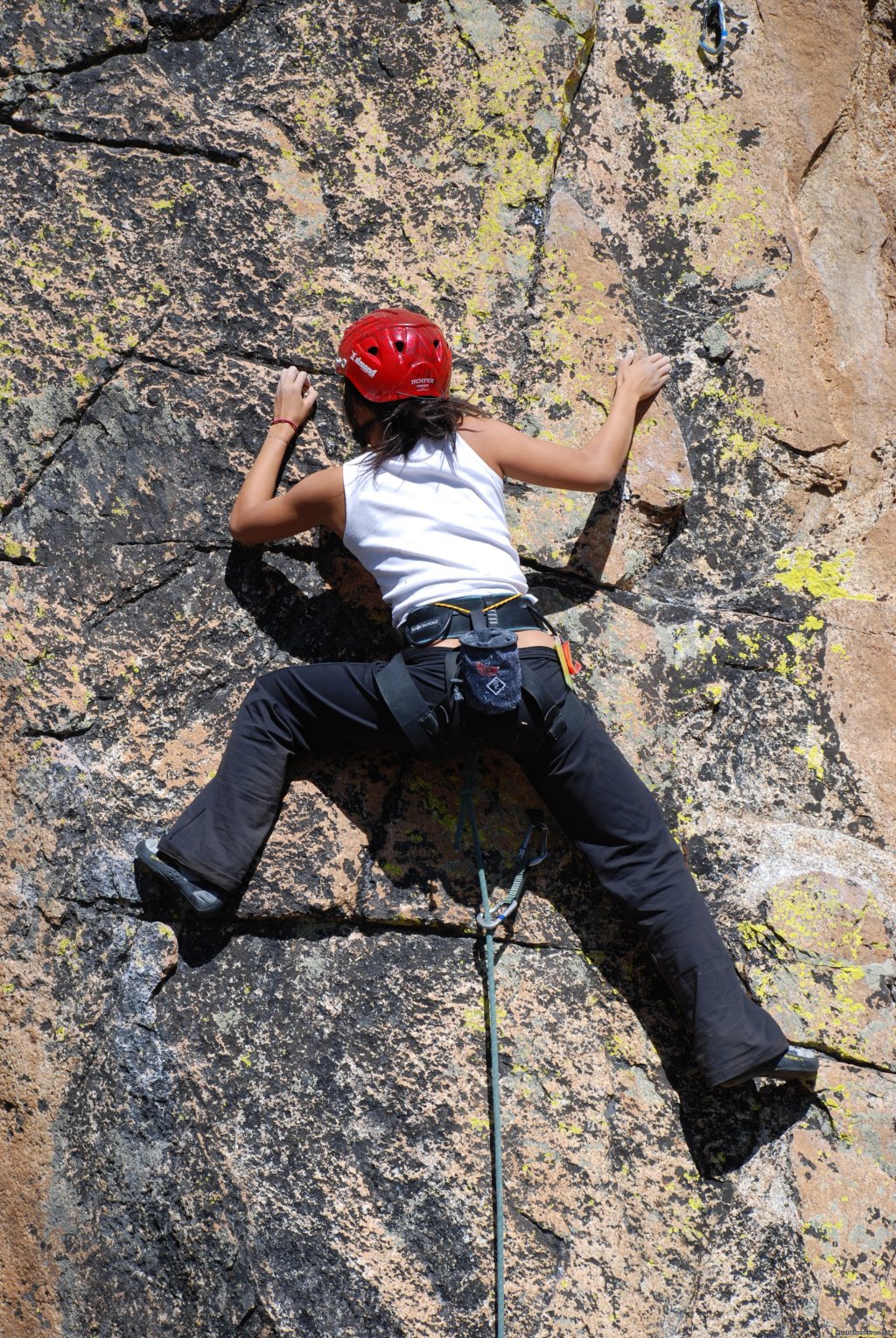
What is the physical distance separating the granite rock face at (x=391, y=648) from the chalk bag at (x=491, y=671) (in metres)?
0.47

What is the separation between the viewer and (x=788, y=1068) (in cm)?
325

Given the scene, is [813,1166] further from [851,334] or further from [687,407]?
[851,334]

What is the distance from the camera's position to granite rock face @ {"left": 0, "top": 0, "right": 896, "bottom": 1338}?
3221mm

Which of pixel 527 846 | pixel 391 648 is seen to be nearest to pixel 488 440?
pixel 391 648

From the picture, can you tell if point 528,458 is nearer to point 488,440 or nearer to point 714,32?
point 488,440

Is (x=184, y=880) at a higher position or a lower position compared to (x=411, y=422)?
lower

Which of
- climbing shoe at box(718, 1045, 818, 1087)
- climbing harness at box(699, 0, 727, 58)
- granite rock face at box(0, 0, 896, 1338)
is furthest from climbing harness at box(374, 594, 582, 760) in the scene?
climbing harness at box(699, 0, 727, 58)

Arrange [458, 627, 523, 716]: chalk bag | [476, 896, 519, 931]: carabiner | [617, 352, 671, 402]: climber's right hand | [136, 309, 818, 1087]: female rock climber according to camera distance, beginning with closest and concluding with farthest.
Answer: [458, 627, 523, 716]: chalk bag
[136, 309, 818, 1087]: female rock climber
[476, 896, 519, 931]: carabiner
[617, 352, 671, 402]: climber's right hand

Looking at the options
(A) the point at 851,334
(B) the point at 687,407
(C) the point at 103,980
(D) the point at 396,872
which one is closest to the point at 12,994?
(C) the point at 103,980

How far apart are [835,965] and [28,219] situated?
135 inches

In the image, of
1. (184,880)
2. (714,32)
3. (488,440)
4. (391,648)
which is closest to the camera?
(184,880)

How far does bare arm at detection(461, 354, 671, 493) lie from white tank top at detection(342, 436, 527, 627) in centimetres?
8

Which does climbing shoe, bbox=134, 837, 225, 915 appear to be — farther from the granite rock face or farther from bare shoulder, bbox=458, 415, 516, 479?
bare shoulder, bbox=458, 415, 516, 479

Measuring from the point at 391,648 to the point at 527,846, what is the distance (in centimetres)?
74
